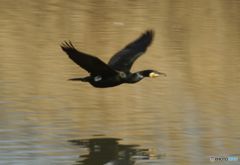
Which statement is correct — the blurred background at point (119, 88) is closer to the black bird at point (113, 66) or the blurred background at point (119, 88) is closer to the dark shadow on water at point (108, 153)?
the dark shadow on water at point (108, 153)

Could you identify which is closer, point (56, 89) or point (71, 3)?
point (56, 89)

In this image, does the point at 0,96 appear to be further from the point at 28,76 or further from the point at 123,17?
the point at 123,17

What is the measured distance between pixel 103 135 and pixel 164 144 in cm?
68

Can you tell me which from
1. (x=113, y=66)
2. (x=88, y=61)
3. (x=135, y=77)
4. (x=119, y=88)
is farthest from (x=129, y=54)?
(x=119, y=88)

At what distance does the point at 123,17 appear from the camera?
16.9 metres

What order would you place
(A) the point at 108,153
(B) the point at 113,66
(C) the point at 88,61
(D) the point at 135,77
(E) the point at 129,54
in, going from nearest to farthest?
1. (A) the point at 108,153
2. (C) the point at 88,61
3. (D) the point at 135,77
4. (B) the point at 113,66
5. (E) the point at 129,54

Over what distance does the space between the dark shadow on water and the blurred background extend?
1 cm

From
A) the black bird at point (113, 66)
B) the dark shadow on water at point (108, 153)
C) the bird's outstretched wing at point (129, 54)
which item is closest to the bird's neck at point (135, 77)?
the black bird at point (113, 66)

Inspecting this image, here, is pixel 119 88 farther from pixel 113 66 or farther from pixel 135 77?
pixel 135 77

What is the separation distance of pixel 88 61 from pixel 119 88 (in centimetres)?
294

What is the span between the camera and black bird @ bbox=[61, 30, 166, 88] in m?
9.29

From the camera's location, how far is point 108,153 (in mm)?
9109

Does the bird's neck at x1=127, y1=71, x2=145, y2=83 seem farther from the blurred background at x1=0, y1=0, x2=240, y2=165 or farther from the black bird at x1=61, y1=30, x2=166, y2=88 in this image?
the blurred background at x1=0, y1=0, x2=240, y2=165

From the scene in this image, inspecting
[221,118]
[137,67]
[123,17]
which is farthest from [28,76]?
[123,17]
